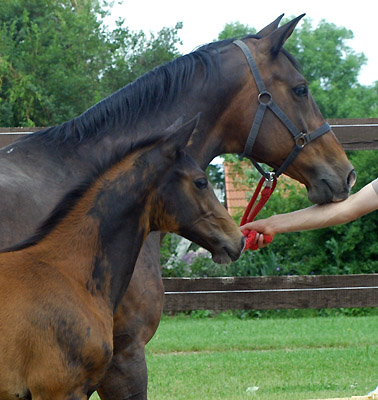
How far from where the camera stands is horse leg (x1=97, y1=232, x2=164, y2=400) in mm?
3512

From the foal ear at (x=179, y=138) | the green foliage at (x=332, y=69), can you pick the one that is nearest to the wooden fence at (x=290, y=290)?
the foal ear at (x=179, y=138)

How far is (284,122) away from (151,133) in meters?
0.73

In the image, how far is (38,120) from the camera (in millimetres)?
18250

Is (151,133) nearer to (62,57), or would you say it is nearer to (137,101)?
(137,101)

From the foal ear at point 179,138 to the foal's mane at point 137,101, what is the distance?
451 mm

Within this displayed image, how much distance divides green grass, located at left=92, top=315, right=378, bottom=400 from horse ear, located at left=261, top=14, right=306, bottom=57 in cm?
296

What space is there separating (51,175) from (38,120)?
15287 millimetres

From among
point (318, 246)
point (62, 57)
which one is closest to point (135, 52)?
point (62, 57)

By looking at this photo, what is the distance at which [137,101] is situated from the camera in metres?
3.58

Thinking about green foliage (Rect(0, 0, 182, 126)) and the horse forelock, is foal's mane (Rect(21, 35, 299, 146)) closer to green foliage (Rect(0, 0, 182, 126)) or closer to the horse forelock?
the horse forelock

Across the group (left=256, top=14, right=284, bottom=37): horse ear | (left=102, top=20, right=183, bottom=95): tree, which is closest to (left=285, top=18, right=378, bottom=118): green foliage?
(left=102, top=20, right=183, bottom=95): tree

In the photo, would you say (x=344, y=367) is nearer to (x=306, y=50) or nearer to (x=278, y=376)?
(x=278, y=376)

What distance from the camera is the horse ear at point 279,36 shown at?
3805 millimetres

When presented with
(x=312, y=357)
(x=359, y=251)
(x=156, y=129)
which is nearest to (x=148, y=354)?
(x=312, y=357)
